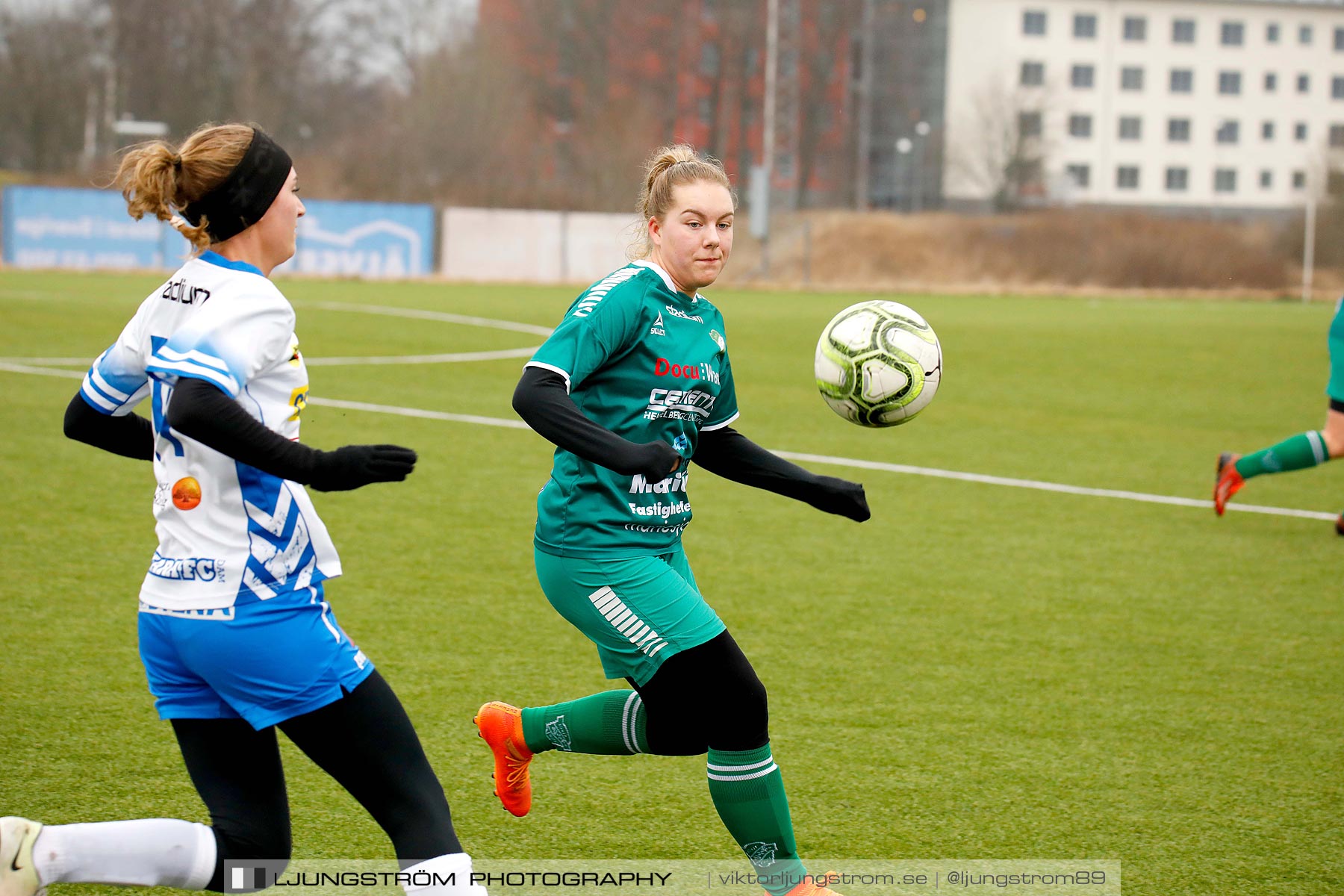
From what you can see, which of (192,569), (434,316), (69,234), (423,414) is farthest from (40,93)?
(192,569)

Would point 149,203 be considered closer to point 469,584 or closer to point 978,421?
point 469,584

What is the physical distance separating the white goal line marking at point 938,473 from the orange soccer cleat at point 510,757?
4.41 m

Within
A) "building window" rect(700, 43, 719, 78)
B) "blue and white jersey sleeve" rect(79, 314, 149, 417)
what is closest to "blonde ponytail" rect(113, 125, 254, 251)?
"blue and white jersey sleeve" rect(79, 314, 149, 417)

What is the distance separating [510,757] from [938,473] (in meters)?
7.19

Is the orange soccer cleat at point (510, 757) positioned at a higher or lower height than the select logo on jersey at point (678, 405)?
lower


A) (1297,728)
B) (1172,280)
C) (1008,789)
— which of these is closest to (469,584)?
(1008,789)

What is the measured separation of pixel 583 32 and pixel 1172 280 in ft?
114

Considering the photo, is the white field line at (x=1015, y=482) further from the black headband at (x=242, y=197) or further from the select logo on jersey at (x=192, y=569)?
the select logo on jersey at (x=192, y=569)

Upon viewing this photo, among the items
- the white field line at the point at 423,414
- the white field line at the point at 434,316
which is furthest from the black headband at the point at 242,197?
the white field line at the point at 434,316

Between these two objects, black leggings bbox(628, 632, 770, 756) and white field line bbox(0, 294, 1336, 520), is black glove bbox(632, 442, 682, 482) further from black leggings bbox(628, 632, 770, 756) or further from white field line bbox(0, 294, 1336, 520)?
white field line bbox(0, 294, 1336, 520)

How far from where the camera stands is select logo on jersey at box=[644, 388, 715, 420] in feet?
11.6

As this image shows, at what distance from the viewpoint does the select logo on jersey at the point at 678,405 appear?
353cm

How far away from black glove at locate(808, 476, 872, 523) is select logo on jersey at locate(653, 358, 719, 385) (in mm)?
425

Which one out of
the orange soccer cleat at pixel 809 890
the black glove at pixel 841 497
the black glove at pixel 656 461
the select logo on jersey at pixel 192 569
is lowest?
the orange soccer cleat at pixel 809 890
